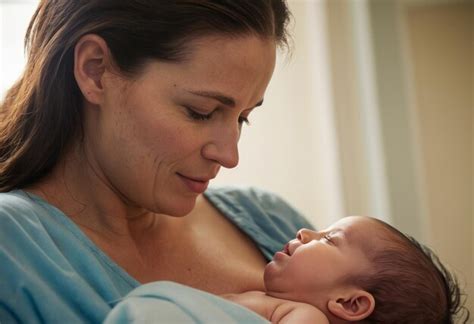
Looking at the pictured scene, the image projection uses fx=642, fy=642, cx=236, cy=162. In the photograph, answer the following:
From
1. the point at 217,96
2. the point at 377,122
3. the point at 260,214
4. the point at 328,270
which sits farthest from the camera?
the point at 377,122

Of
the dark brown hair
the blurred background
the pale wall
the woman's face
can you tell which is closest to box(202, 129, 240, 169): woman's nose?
the woman's face

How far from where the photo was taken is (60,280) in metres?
1.00

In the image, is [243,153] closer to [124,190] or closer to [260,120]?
[260,120]

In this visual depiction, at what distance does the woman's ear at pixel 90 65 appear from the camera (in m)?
1.12

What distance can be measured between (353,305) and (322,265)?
0.09 metres

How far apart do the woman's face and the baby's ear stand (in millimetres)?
320

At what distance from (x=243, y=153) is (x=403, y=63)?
0.64 m

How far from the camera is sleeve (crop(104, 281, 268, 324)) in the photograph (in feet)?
2.76

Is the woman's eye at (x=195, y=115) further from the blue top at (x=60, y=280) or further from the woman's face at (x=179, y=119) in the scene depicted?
the blue top at (x=60, y=280)

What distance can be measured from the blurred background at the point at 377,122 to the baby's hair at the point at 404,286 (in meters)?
1.09

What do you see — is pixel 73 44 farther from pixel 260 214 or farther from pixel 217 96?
pixel 260 214

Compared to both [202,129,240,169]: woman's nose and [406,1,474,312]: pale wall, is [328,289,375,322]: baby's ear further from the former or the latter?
[406,1,474,312]: pale wall

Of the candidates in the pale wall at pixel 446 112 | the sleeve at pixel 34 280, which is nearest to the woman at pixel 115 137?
the sleeve at pixel 34 280

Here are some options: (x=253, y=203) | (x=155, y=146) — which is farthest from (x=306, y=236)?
(x=155, y=146)
